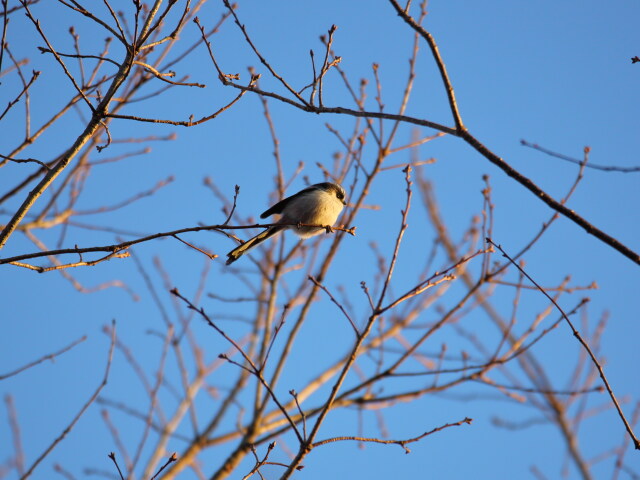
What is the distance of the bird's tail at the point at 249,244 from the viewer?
12.6 ft

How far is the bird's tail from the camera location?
12.6ft

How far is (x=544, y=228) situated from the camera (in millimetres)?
4004

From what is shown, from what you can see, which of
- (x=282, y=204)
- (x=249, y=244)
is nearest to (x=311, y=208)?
(x=282, y=204)

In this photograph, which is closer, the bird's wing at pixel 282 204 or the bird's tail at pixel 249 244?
the bird's tail at pixel 249 244

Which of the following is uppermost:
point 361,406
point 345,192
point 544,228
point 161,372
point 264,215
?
point 345,192

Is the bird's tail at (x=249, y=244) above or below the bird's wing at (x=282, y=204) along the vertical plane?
below

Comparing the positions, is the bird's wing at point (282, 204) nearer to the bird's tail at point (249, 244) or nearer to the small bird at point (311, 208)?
the small bird at point (311, 208)

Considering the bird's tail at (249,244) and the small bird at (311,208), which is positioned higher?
the small bird at (311,208)

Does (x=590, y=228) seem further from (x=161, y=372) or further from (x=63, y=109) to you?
(x=161, y=372)

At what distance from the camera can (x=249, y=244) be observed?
13.5 feet

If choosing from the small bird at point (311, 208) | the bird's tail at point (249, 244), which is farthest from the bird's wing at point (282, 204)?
the bird's tail at point (249, 244)

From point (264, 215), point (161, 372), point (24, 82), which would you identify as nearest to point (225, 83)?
point (24, 82)

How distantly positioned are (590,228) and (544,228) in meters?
2.09

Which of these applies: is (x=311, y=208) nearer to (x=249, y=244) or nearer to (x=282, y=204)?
(x=282, y=204)
